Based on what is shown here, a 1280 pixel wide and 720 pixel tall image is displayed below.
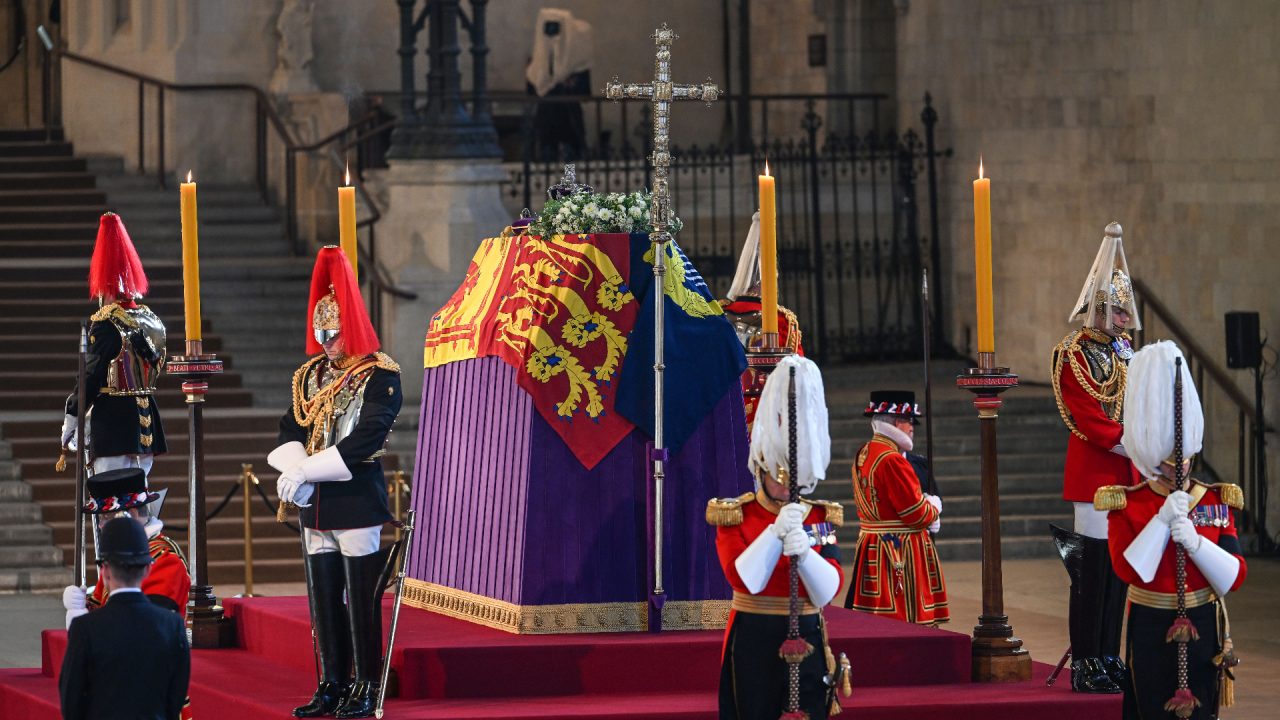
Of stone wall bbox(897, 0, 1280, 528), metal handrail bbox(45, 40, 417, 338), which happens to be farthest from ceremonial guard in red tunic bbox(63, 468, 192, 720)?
stone wall bbox(897, 0, 1280, 528)

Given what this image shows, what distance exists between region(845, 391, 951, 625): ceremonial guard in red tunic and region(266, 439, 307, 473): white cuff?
2.78m

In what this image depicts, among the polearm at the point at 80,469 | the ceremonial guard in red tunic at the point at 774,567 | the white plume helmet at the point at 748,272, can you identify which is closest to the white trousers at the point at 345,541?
the polearm at the point at 80,469

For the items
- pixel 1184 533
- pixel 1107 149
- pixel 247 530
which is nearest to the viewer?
pixel 1184 533

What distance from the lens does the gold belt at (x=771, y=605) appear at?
770 cm

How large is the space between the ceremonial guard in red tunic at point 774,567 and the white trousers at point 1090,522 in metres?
2.00

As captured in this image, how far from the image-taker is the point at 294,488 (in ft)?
28.2

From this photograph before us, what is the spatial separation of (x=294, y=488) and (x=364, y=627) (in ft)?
1.85

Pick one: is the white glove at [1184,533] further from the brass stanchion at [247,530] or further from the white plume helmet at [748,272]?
the brass stanchion at [247,530]

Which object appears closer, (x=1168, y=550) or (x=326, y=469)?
(x=1168, y=550)

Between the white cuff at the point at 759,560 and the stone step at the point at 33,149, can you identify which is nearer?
the white cuff at the point at 759,560

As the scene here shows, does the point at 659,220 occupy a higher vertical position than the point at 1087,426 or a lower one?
higher

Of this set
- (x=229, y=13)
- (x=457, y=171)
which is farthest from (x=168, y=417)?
(x=229, y=13)

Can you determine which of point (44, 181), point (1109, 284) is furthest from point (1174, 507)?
point (44, 181)

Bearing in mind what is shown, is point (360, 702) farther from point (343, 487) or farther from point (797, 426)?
point (797, 426)
